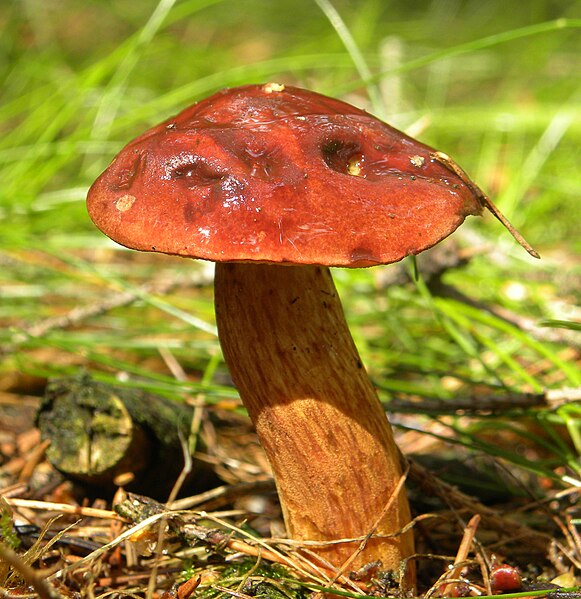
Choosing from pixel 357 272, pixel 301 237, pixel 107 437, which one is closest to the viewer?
pixel 301 237

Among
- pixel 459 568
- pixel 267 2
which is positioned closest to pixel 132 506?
pixel 459 568

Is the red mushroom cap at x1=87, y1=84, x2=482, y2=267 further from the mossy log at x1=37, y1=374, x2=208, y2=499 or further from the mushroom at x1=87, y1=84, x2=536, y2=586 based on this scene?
the mossy log at x1=37, y1=374, x2=208, y2=499

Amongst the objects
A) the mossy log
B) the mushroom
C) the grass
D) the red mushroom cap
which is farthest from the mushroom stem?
the mossy log

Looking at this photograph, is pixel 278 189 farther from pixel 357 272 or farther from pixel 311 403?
pixel 357 272

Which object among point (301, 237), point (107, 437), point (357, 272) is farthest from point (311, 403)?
point (357, 272)

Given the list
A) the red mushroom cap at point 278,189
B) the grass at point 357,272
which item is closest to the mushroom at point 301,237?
the red mushroom cap at point 278,189

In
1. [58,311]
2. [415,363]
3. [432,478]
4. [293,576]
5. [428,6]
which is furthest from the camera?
[428,6]

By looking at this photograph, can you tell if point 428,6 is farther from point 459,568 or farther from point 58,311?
point 459,568
